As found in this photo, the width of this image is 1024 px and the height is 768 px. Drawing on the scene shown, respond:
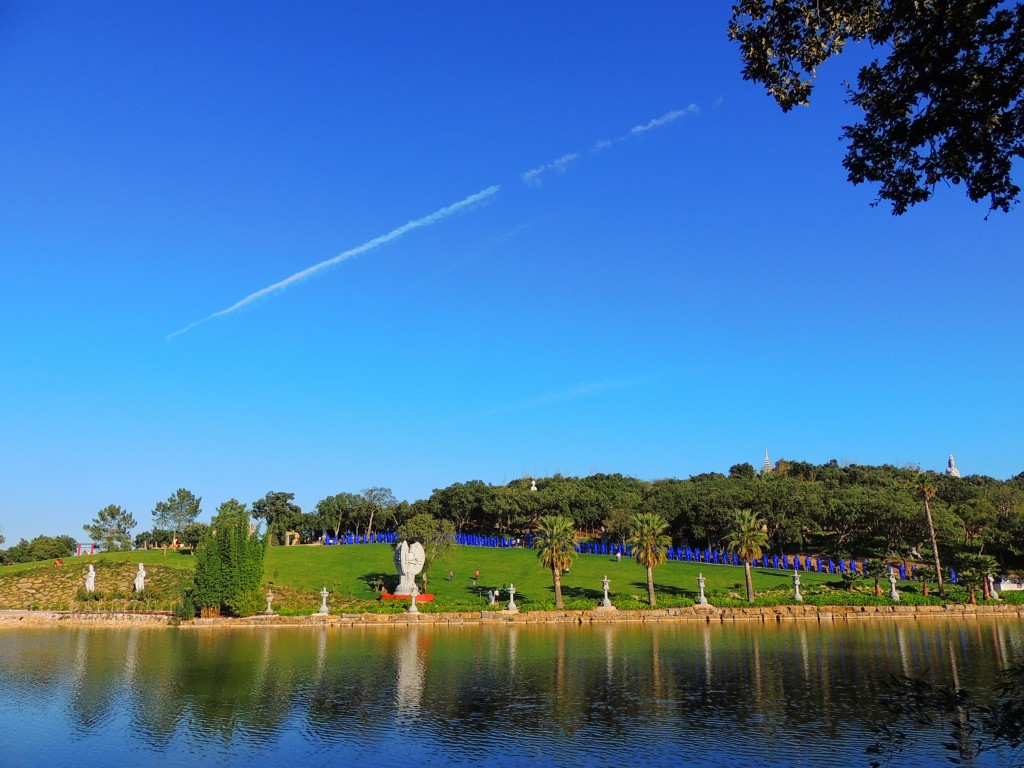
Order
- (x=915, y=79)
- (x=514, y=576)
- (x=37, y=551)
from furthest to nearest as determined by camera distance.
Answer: (x=37, y=551)
(x=514, y=576)
(x=915, y=79)

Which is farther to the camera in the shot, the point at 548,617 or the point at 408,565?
the point at 408,565

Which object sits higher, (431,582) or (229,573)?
(229,573)

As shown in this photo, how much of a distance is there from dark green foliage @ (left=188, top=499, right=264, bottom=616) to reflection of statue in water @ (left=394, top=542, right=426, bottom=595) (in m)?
13.9

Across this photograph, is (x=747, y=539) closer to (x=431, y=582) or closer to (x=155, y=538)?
(x=431, y=582)

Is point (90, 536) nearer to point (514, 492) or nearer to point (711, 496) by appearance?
point (514, 492)

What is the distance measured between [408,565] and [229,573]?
57.0ft

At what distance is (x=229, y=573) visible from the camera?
6600cm

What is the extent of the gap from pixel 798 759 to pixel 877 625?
46.3 metres

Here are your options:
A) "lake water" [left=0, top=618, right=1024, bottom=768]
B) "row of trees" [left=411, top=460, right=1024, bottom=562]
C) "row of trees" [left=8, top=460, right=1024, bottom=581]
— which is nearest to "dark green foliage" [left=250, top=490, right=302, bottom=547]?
"row of trees" [left=8, top=460, right=1024, bottom=581]

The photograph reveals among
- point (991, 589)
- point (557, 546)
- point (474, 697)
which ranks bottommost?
point (474, 697)

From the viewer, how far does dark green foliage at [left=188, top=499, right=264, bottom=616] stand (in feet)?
215

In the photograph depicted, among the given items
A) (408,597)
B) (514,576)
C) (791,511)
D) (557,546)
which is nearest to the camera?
(557,546)

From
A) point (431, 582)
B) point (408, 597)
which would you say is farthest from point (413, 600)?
point (431, 582)

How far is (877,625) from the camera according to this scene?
2359 inches
